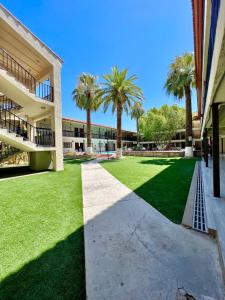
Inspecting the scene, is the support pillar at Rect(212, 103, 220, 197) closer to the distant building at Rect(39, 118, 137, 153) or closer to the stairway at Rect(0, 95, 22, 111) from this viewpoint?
the stairway at Rect(0, 95, 22, 111)

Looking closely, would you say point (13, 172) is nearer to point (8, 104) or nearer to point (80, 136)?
point (8, 104)

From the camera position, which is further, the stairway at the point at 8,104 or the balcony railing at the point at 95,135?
the balcony railing at the point at 95,135

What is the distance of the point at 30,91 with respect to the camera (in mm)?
10188

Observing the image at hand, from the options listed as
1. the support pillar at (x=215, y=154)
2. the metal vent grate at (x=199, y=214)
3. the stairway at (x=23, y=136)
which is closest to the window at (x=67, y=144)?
the stairway at (x=23, y=136)

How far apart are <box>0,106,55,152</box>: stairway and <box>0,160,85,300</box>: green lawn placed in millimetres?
4583

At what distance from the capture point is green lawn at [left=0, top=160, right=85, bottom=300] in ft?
6.06

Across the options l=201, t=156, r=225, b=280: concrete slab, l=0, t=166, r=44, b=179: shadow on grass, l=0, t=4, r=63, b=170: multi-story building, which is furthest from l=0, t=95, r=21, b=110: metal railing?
l=201, t=156, r=225, b=280: concrete slab

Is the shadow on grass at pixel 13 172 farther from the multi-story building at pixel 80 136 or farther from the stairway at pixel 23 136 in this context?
the multi-story building at pixel 80 136

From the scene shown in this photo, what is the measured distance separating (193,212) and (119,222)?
186 centimetres

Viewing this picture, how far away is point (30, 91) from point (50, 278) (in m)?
10.9

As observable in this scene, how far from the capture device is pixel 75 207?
445cm

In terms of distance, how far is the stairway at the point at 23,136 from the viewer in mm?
8250

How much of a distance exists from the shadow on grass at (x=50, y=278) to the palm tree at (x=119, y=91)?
1747 cm

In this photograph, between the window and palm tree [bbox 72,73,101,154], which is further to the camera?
the window
